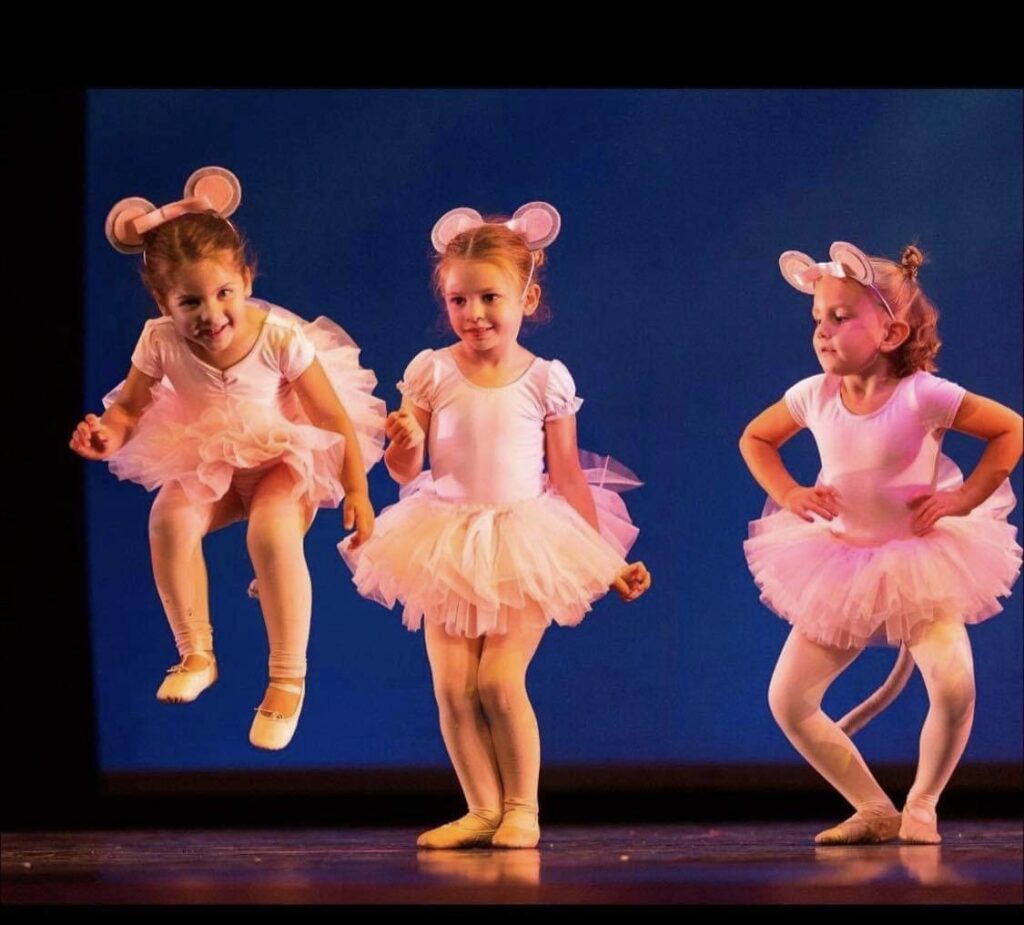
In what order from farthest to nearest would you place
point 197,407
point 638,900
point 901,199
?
point 901,199 → point 197,407 → point 638,900

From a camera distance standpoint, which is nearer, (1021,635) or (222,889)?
(222,889)

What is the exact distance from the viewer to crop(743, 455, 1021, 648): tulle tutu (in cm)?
370

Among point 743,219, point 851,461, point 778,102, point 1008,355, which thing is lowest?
point 851,461

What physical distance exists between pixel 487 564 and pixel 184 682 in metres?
0.70

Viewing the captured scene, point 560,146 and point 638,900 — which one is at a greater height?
point 560,146

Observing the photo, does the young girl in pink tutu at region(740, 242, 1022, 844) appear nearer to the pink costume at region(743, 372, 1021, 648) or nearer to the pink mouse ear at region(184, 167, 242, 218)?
the pink costume at region(743, 372, 1021, 648)

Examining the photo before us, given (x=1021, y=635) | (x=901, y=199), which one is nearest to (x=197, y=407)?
(x=901, y=199)

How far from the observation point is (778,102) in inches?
167

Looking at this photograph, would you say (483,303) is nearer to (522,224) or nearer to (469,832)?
(522,224)

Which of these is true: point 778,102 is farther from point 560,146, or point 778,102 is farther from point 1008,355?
point 1008,355

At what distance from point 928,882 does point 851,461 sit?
1.02 m

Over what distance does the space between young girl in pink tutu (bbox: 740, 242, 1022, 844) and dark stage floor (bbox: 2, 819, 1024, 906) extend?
21cm

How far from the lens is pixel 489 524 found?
3.71 meters

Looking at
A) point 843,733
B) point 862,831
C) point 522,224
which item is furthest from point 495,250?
point 862,831
